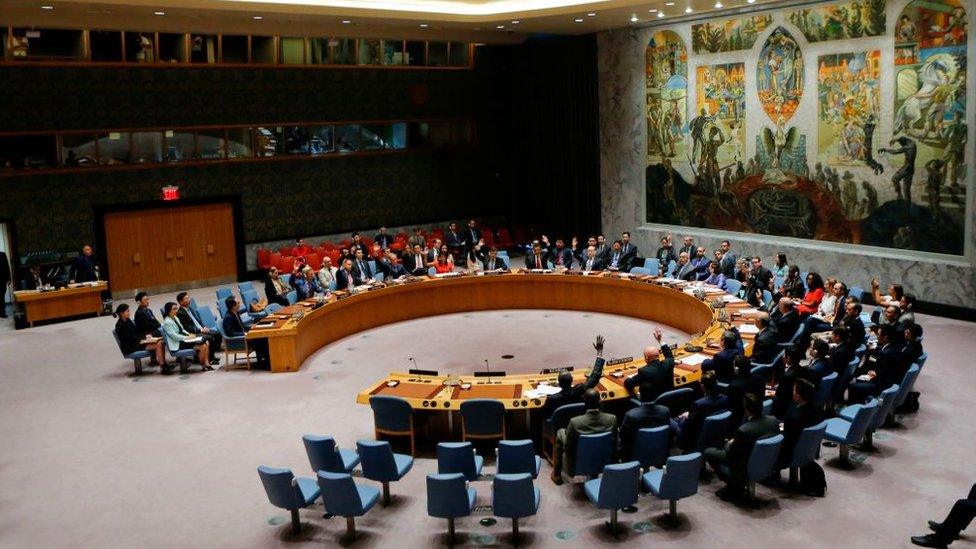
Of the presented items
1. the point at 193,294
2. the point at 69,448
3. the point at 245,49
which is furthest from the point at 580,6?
the point at 69,448

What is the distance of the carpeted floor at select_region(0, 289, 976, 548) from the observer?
7.73m

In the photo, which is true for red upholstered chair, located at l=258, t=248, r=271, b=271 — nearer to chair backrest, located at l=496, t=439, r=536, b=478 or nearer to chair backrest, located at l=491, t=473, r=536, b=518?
chair backrest, located at l=496, t=439, r=536, b=478

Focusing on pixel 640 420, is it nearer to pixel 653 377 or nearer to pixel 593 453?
pixel 593 453

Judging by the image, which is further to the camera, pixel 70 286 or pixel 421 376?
pixel 70 286

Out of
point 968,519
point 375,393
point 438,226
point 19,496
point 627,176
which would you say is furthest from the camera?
point 438,226

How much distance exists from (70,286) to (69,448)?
768cm

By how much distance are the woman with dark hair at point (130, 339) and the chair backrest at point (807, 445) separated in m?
9.20

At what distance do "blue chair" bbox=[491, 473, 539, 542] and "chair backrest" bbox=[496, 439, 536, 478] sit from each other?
46 centimetres

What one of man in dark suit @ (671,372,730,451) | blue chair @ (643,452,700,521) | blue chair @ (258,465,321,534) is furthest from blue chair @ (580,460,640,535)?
blue chair @ (258,465,321,534)

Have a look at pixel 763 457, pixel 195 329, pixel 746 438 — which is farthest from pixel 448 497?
pixel 195 329

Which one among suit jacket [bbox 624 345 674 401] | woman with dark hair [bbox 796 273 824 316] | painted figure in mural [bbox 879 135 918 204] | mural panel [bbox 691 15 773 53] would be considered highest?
mural panel [bbox 691 15 773 53]

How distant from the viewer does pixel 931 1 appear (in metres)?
14.4

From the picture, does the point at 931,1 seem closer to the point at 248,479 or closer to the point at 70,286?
the point at 248,479

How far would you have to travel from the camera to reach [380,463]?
26.6 feet
